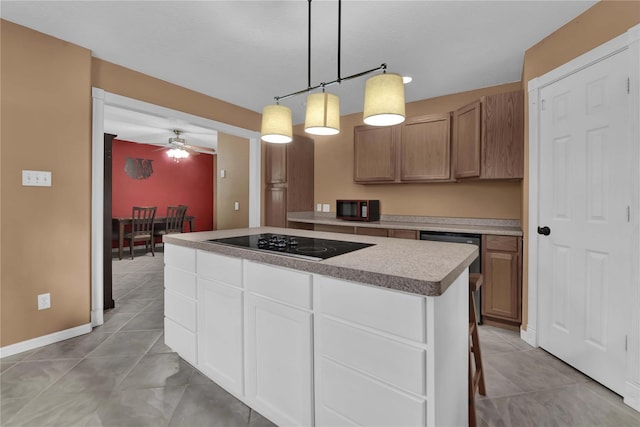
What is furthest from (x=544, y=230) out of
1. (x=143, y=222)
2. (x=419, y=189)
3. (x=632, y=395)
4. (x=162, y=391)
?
(x=143, y=222)

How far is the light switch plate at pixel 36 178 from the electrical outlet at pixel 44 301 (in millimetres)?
880

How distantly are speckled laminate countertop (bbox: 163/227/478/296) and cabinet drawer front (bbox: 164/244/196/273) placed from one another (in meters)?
0.14

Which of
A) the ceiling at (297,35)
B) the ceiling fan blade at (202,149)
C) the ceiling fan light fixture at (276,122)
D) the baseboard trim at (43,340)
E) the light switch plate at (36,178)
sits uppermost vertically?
the ceiling fan blade at (202,149)

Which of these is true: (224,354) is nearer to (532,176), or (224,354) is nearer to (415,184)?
(532,176)

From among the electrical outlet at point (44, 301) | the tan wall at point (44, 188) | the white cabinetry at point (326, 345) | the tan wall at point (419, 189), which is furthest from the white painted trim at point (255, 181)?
the white cabinetry at point (326, 345)

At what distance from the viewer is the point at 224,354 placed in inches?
66.1

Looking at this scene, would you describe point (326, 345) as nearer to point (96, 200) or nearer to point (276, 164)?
point (96, 200)

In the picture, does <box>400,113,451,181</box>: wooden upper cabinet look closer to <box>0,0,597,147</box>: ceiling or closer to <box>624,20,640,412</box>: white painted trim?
<box>0,0,597,147</box>: ceiling

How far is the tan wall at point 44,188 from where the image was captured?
2174 mm

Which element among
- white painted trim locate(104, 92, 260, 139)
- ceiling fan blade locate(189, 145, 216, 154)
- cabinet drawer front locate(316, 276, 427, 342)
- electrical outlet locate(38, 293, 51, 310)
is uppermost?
ceiling fan blade locate(189, 145, 216, 154)

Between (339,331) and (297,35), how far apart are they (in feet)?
7.31

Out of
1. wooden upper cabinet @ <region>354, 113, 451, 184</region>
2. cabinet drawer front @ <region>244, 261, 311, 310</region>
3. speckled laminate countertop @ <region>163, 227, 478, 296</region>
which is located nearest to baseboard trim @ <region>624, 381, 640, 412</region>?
speckled laminate countertop @ <region>163, 227, 478, 296</region>

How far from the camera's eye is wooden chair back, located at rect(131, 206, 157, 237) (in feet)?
19.2

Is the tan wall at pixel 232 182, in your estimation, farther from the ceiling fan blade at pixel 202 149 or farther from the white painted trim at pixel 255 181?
the ceiling fan blade at pixel 202 149
